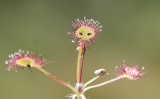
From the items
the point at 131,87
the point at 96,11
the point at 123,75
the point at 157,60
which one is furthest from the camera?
the point at 96,11

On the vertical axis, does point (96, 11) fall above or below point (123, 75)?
above

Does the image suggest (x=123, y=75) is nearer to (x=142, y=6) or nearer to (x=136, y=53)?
(x=136, y=53)

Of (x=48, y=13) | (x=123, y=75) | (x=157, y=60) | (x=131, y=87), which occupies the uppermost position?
(x=48, y=13)

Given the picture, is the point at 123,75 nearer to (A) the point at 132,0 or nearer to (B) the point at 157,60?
(B) the point at 157,60

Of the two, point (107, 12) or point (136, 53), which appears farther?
point (107, 12)

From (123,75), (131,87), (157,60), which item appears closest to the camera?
(123,75)

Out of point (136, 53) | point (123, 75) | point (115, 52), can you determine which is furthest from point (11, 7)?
point (123, 75)

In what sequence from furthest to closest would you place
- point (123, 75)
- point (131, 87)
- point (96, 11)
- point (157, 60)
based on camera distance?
point (96, 11)
point (157, 60)
point (131, 87)
point (123, 75)

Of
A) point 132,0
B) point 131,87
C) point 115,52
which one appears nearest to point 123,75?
point 131,87

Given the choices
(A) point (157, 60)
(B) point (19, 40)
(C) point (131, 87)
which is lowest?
(C) point (131, 87)
